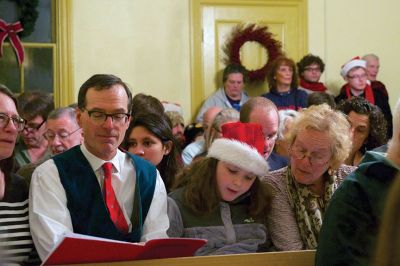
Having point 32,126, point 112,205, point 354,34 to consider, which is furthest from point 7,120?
point 354,34

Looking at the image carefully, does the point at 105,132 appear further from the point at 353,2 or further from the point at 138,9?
the point at 353,2

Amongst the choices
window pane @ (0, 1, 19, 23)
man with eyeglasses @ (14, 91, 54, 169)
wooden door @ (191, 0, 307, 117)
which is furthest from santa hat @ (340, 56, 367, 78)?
man with eyeglasses @ (14, 91, 54, 169)

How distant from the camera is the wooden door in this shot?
717cm

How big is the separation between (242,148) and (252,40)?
4.63 m

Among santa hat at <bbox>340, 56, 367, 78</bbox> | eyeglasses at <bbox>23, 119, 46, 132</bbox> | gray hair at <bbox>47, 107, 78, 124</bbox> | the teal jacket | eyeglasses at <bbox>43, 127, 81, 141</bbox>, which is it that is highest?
santa hat at <bbox>340, 56, 367, 78</bbox>

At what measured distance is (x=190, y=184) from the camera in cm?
277

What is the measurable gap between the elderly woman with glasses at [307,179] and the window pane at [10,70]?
167 inches

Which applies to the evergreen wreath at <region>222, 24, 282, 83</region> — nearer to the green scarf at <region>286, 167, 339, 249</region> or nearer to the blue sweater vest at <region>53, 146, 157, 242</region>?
the green scarf at <region>286, 167, 339, 249</region>

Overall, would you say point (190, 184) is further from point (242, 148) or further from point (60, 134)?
point (60, 134)

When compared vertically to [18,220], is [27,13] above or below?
above

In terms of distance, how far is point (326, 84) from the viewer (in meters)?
7.61

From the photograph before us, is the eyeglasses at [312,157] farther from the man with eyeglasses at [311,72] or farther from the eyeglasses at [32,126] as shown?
the man with eyeglasses at [311,72]

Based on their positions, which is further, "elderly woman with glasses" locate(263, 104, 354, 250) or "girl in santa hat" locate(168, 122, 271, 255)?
"elderly woman with glasses" locate(263, 104, 354, 250)

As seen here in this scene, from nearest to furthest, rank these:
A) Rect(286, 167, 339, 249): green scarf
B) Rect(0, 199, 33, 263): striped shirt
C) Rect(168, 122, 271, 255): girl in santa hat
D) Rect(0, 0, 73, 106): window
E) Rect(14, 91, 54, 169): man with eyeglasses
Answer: Rect(0, 199, 33, 263): striped shirt → Rect(168, 122, 271, 255): girl in santa hat → Rect(286, 167, 339, 249): green scarf → Rect(14, 91, 54, 169): man with eyeglasses → Rect(0, 0, 73, 106): window
